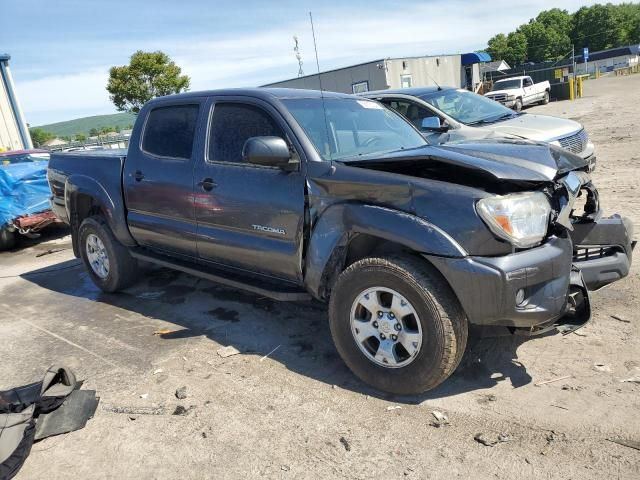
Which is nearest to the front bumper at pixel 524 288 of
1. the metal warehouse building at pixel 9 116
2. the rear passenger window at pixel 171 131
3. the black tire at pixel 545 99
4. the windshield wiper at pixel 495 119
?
the rear passenger window at pixel 171 131

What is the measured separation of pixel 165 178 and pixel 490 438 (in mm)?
3296

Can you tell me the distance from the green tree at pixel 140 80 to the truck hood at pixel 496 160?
35.5m

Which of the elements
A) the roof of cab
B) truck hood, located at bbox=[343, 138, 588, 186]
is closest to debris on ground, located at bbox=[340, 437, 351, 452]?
truck hood, located at bbox=[343, 138, 588, 186]

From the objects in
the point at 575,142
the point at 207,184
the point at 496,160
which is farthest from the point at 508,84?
the point at 496,160

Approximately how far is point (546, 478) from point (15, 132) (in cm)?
2542

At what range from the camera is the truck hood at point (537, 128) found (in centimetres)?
807

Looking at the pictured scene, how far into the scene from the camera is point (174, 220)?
15.2 feet

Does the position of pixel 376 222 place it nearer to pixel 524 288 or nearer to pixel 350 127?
pixel 524 288

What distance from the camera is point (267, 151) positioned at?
3.51 m

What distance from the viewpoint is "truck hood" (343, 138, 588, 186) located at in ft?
9.77

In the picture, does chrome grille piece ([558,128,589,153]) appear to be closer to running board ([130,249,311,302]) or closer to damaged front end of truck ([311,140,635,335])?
damaged front end of truck ([311,140,635,335])

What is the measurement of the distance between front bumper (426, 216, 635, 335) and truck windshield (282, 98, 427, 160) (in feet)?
4.19

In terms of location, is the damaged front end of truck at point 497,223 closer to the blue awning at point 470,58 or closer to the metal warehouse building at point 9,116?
the metal warehouse building at point 9,116

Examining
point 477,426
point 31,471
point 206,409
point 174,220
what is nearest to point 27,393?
point 31,471
